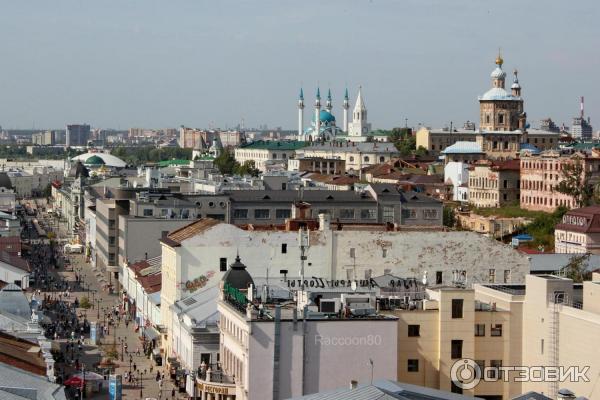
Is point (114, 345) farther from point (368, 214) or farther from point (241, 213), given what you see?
point (368, 214)

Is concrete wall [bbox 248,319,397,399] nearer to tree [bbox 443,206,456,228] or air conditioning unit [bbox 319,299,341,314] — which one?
air conditioning unit [bbox 319,299,341,314]

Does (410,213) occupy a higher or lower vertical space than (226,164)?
higher

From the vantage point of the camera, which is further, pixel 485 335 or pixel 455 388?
pixel 485 335

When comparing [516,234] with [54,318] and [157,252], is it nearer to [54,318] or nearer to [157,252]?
[157,252]

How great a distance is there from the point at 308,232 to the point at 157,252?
90.0ft

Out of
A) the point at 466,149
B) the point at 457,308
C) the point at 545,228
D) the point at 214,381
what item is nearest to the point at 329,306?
the point at 457,308

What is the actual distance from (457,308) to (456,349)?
3.20ft

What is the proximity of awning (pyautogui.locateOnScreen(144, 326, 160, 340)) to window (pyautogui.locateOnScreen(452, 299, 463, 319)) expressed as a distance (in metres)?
25.4

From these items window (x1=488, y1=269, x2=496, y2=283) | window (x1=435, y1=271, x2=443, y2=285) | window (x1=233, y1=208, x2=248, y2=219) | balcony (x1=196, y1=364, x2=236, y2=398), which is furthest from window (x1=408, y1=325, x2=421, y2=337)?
window (x1=233, y1=208, x2=248, y2=219)

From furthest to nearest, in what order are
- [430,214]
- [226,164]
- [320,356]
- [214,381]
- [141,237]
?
[226,164] → [430,214] → [141,237] → [214,381] → [320,356]

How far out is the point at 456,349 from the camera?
38.0 m

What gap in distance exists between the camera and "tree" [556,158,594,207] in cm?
10531

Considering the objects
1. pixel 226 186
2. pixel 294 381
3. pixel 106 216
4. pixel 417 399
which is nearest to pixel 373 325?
pixel 294 381

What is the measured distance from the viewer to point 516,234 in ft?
319
